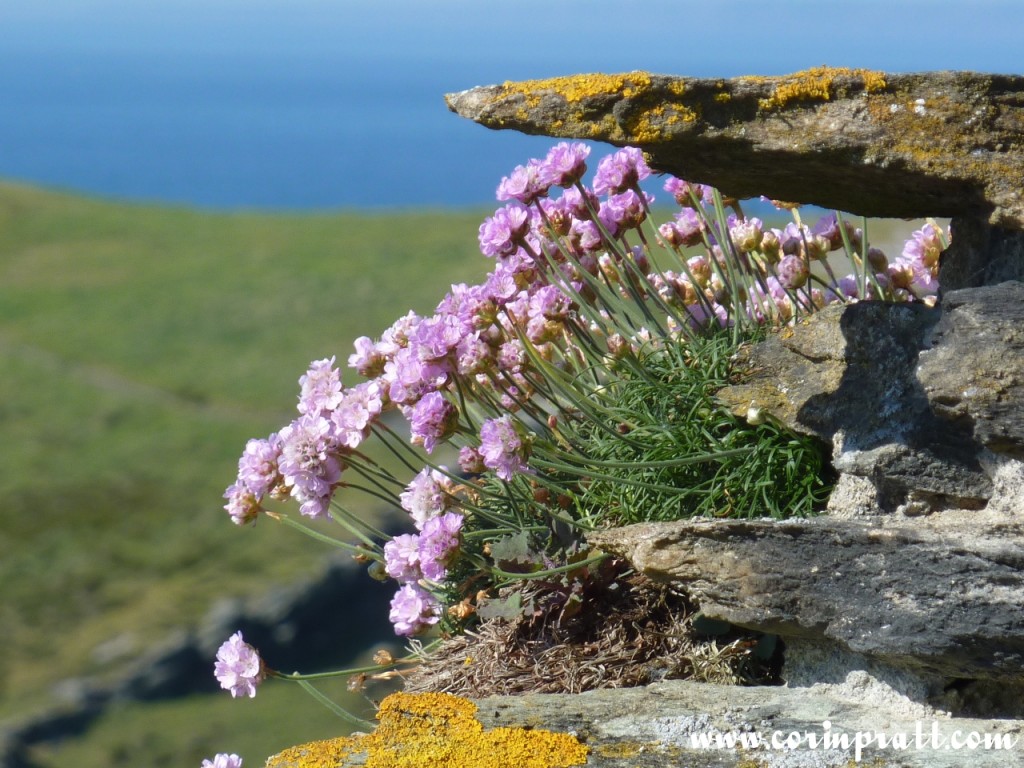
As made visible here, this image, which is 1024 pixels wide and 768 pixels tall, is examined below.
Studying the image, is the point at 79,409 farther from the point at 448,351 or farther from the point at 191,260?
the point at 448,351

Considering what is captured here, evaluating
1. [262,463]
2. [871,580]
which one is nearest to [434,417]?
[262,463]

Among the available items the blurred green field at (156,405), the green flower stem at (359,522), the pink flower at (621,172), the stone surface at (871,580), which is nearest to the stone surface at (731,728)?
the stone surface at (871,580)

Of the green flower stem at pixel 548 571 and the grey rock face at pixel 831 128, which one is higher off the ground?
the grey rock face at pixel 831 128

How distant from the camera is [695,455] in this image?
3527 millimetres

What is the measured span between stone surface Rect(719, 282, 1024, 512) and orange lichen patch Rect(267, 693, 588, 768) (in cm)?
119

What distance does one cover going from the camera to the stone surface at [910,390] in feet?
9.25

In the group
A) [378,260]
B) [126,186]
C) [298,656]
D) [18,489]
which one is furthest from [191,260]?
[126,186]

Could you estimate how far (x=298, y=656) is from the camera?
21125 mm

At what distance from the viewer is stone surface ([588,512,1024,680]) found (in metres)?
2.77

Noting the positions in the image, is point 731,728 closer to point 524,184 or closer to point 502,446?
point 502,446

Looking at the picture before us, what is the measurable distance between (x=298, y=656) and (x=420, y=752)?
19.1 meters

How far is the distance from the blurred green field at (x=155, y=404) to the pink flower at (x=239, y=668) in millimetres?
13679

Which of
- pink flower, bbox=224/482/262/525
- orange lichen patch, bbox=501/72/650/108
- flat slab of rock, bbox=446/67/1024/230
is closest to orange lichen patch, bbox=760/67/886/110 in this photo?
flat slab of rock, bbox=446/67/1024/230

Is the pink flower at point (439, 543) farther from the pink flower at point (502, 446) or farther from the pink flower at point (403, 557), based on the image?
the pink flower at point (502, 446)
